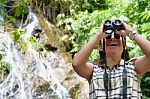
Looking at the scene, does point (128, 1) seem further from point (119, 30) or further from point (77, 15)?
point (119, 30)

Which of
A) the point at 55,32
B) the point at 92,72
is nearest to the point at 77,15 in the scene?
the point at 55,32

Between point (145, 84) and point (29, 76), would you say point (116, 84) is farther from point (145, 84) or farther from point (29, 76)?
point (145, 84)

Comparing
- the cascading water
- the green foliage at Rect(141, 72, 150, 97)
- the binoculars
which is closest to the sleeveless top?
the binoculars

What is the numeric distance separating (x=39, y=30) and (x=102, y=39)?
454 cm

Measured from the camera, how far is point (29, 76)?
5.15 m

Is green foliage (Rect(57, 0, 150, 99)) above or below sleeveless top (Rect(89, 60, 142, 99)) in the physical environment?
above

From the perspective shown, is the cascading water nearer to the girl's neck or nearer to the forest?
the forest

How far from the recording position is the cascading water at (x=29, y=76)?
4887 millimetres

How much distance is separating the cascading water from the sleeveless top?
2921mm

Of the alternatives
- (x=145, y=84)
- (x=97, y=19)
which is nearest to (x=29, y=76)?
(x=97, y=19)

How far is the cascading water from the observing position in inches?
192

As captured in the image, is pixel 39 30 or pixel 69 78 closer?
pixel 69 78

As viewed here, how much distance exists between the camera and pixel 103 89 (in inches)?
65.7

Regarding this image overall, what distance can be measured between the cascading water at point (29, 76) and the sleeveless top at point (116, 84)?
2921 millimetres
